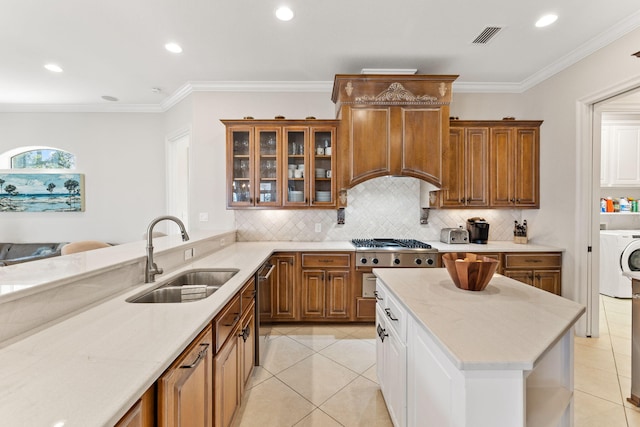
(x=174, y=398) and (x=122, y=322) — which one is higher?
(x=122, y=322)

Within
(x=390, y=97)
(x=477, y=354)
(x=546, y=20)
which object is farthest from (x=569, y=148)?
(x=477, y=354)

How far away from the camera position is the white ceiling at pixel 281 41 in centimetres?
238

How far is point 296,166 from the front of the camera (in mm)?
3533

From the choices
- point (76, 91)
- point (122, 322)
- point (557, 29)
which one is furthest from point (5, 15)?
point (557, 29)

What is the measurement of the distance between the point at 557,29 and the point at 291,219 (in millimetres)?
3359

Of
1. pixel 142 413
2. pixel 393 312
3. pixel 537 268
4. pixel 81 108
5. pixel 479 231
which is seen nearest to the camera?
pixel 142 413

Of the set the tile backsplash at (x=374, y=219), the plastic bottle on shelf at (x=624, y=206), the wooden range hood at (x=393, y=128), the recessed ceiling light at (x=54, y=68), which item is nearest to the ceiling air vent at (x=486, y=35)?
the wooden range hood at (x=393, y=128)

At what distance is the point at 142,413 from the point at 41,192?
18.3 ft

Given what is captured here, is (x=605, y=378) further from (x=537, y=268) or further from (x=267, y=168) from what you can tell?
(x=267, y=168)

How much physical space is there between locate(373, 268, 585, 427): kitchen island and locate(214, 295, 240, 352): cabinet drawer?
2.98ft

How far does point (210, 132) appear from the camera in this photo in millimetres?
3820

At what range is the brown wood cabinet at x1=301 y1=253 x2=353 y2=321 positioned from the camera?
3246 millimetres

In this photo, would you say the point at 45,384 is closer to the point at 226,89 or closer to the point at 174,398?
the point at 174,398

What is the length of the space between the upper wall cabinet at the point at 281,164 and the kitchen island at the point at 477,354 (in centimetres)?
195
